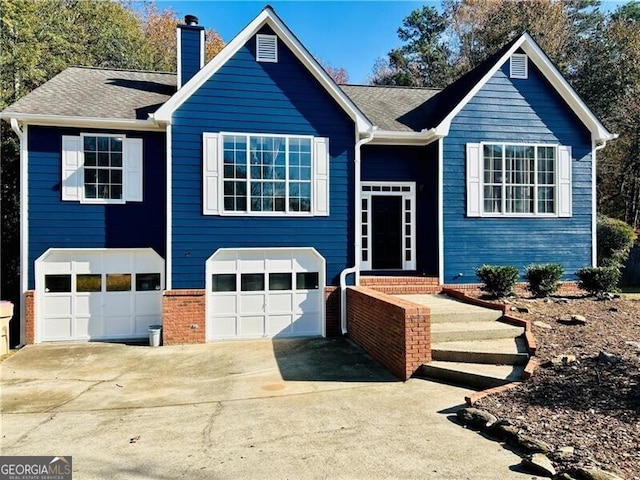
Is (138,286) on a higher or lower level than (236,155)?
lower

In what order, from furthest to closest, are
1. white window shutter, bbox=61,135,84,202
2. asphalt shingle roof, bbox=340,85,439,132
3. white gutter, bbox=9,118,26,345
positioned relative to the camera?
asphalt shingle roof, bbox=340,85,439,132 < white window shutter, bbox=61,135,84,202 < white gutter, bbox=9,118,26,345

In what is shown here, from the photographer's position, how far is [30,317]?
9844mm

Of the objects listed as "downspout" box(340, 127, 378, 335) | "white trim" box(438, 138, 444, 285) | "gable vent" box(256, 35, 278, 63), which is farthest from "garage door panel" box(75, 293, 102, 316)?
"white trim" box(438, 138, 444, 285)

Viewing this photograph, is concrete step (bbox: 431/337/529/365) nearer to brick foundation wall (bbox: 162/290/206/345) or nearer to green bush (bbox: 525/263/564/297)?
green bush (bbox: 525/263/564/297)

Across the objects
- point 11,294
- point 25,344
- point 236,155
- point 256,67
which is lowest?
point 25,344

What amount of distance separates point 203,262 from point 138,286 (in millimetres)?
2018

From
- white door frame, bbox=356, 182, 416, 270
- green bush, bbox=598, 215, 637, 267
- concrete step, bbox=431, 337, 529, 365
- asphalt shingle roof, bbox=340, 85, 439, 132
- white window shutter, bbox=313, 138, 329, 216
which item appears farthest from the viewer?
green bush, bbox=598, 215, 637, 267

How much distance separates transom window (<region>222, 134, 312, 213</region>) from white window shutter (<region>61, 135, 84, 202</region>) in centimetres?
350

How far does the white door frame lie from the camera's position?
1174cm

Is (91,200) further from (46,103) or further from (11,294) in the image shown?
(11,294)

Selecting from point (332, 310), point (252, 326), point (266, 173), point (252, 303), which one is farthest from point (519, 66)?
point (252, 326)

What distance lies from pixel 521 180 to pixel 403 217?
10.7 ft

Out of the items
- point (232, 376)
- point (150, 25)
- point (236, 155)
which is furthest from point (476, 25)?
point (232, 376)

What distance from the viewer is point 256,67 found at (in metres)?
10.1
